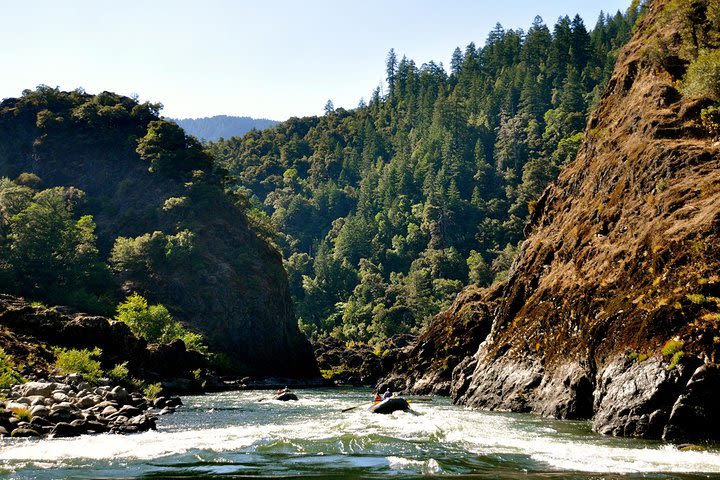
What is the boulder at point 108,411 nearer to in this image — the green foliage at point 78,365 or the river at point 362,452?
the river at point 362,452

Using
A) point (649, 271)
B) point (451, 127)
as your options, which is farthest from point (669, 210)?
point (451, 127)

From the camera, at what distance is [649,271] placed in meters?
32.4

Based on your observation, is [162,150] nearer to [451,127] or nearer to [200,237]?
[200,237]

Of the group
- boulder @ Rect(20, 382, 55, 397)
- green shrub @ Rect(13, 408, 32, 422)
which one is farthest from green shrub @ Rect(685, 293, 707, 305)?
boulder @ Rect(20, 382, 55, 397)

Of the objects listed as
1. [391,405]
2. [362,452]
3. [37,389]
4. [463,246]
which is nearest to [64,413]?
[37,389]

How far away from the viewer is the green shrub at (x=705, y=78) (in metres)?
39.9

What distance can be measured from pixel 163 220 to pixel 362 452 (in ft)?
293

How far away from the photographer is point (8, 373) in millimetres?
36062

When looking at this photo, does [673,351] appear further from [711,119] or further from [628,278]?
[711,119]

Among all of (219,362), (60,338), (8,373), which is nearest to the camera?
(8,373)

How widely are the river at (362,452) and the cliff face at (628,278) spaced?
8.57ft

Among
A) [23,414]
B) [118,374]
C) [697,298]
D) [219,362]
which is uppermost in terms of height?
[697,298]

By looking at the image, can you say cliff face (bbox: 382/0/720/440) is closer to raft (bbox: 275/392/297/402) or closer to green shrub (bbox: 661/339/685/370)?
green shrub (bbox: 661/339/685/370)

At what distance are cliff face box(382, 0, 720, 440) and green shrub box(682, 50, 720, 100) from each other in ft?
2.58
